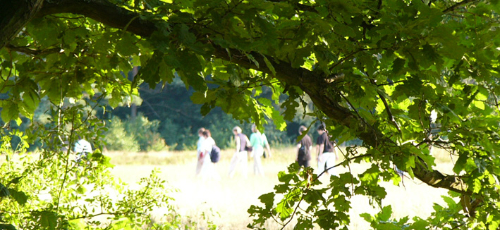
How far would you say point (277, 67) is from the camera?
1954 mm

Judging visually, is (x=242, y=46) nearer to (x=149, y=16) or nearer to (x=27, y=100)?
(x=149, y=16)

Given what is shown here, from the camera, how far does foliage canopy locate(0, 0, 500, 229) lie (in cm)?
146

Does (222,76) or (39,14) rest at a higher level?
(222,76)

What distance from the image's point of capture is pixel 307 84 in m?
2.01

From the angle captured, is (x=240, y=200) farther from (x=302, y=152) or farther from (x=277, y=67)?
(x=277, y=67)

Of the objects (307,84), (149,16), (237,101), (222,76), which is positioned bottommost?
(149,16)

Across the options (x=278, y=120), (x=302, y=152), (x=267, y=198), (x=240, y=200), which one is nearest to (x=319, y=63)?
(x=267, y=198)

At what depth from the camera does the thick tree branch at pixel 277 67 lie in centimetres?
157

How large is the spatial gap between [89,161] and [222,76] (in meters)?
1.16

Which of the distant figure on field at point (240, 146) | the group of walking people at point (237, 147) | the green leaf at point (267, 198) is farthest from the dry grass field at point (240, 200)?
the green leaf at point (267, 198)

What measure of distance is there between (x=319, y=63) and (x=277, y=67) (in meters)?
0.22

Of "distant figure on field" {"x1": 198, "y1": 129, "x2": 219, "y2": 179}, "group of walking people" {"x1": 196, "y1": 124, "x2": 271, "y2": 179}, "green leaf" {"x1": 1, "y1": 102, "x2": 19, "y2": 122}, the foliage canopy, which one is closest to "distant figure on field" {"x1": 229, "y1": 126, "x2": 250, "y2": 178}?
"group of walking people" {"x1": 196, "y1": 124, "x2": 271, "y2": 179}

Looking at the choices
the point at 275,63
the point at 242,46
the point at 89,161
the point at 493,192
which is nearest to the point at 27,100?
the point at 89,161

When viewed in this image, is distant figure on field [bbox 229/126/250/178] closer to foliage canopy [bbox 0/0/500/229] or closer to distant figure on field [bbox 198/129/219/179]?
distant figure on field [bbox 198/129/219/179]
